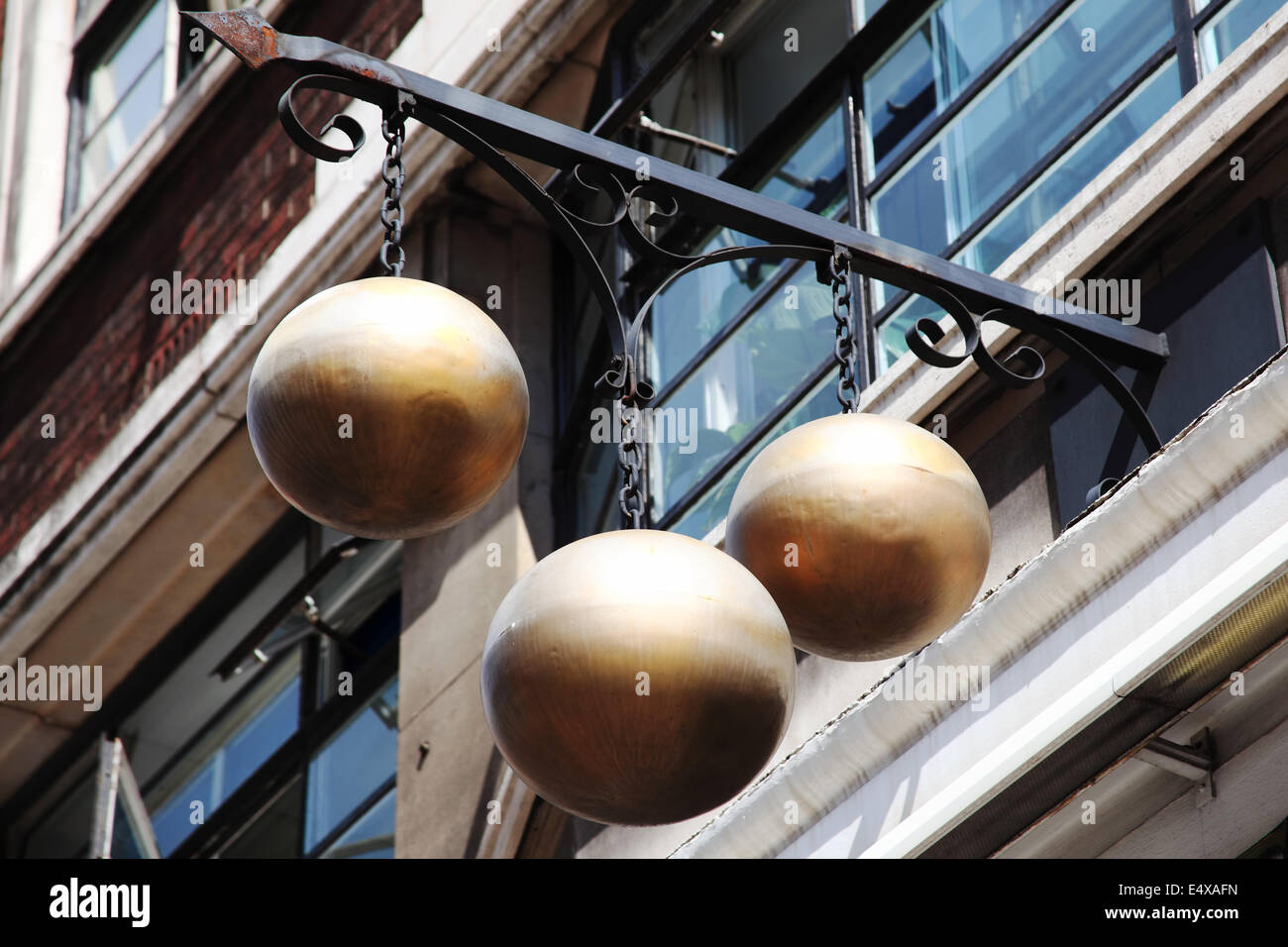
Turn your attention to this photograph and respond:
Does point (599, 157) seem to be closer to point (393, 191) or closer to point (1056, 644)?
point (393, 191)

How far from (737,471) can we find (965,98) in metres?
1.28

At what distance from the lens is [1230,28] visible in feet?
15.5

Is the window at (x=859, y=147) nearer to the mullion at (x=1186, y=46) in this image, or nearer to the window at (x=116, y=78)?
the mullion at (x=1186, y=46)

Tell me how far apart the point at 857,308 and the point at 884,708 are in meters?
1.51

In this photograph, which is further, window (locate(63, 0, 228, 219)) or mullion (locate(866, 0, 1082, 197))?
window (locate(63, 0, 228, 219))

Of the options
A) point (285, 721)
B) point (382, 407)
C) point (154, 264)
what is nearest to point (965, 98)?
point (382, 407)

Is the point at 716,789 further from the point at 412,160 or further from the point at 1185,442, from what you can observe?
the point at 412,160

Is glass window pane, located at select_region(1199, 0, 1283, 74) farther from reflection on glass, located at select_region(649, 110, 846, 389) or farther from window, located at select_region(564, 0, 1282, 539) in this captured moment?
reflection on glass, located at select_region(649, 110, 846, 389)

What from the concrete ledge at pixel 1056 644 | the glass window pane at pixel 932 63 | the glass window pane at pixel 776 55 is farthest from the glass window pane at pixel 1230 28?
the glass window pane at pixel 776 55

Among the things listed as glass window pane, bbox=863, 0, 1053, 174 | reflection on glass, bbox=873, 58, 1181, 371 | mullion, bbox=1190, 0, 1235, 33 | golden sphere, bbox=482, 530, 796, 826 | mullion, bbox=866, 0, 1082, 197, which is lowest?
golden sphere, bbox=482, 530, 796, 826

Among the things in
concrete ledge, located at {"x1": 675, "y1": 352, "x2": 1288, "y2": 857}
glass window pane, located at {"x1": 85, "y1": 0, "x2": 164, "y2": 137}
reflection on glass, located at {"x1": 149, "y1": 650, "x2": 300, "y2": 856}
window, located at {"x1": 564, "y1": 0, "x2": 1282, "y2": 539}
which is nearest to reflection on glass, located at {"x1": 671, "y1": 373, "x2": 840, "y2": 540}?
window, located at {"x1": 564, "y1": 0, "x2": 1282, "y2": 539}

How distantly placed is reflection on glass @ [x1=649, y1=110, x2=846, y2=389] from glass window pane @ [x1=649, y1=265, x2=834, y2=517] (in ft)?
0.46

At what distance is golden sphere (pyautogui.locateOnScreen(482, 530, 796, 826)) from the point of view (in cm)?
291
